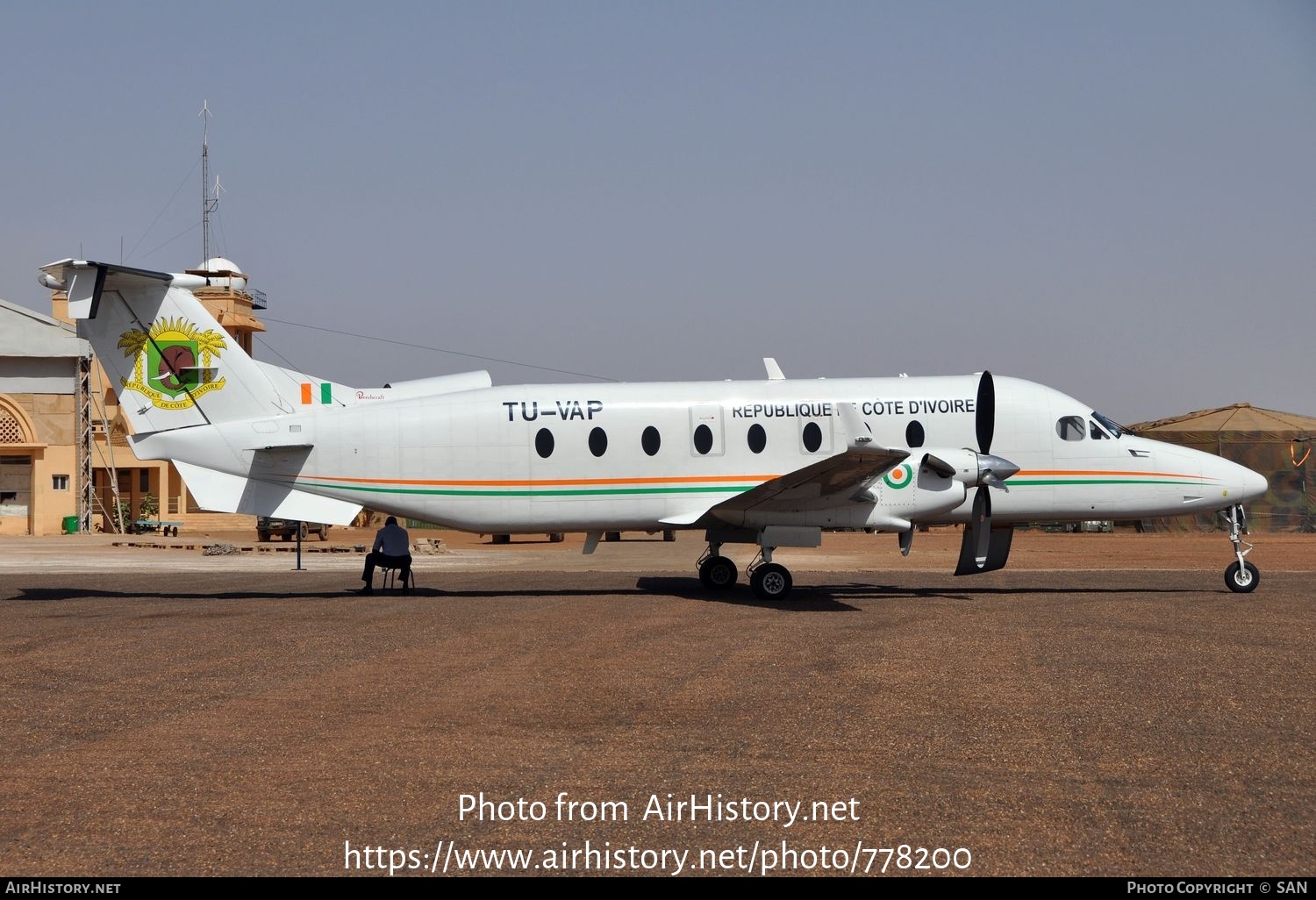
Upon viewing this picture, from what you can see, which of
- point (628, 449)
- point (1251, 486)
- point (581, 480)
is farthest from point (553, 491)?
point (1251, 486)

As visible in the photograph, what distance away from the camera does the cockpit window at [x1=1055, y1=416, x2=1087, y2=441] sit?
21094 mm

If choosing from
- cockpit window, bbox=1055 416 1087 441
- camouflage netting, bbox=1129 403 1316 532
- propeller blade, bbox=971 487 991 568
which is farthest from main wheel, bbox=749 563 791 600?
camouflage netting, bbox=1129 403 1316 532

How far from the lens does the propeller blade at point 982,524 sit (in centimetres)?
2034

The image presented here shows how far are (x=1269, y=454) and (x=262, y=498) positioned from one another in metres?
50.1

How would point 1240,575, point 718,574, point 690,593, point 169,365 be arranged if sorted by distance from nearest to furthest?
1. point 169,365
2. point 1240,575
3. point 690,593
4. point 718,574

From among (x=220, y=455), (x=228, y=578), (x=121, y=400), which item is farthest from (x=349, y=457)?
(x=228, y=578)

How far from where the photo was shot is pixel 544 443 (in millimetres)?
20688

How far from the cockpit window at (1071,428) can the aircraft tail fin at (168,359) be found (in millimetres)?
13910

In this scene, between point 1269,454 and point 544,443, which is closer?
point 544,443

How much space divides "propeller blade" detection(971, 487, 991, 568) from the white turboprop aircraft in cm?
3

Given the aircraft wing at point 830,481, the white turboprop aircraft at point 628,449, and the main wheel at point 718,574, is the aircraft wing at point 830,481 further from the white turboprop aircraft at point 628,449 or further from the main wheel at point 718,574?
the main wheel at point 718,574

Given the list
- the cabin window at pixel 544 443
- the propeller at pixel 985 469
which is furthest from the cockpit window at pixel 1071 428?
the cabin window at pixel 544 443

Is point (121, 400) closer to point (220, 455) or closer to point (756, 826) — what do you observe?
point (220, 455)

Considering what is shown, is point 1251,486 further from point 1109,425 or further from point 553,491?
point 553,491
